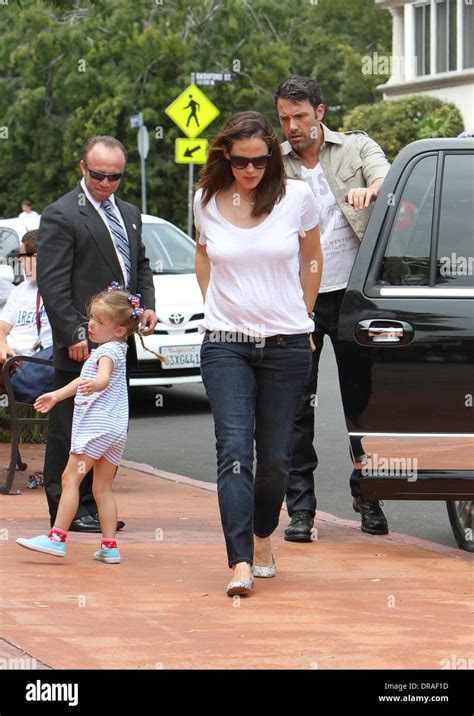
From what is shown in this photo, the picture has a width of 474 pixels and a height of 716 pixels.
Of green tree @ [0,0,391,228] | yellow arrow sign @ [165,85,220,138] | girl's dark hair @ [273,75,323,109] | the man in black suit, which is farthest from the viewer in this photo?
green tree @ [0,0,391,228]

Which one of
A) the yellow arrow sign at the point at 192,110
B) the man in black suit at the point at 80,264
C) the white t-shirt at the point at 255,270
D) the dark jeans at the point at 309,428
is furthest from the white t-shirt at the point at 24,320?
the yellow arrow sign at the point at 192,110

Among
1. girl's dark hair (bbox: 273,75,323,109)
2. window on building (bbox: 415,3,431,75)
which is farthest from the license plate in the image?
window on building (bbox: 415,3,431,75)

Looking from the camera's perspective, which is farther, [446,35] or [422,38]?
[422,38]

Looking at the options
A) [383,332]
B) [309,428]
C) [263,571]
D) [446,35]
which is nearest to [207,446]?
[309,428]

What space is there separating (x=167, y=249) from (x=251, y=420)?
357 inches

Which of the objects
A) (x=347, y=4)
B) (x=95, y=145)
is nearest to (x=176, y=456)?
(x=95, y=145)

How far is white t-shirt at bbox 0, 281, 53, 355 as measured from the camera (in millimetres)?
9500

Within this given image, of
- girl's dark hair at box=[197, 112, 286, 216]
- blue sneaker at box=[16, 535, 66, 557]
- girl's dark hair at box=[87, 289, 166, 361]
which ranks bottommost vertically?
blue sneaker at box=[16, 535, 66, 557]

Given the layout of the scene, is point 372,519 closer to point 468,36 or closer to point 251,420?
point 251,420

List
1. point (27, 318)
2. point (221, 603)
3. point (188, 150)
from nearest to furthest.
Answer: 1. point (221, 603)
2. point (27, 318)
3. point (188, 150)

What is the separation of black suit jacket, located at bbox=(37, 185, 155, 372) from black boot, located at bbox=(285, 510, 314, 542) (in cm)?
111

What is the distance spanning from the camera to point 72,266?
7.78 meters

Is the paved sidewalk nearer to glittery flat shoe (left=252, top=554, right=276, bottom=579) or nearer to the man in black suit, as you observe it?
glittery flat shoe (left=252, top=554, right=276, bottom=579)

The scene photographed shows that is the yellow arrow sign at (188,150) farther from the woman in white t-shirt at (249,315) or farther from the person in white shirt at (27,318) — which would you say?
the woman in white t-shirt at (249,315)
